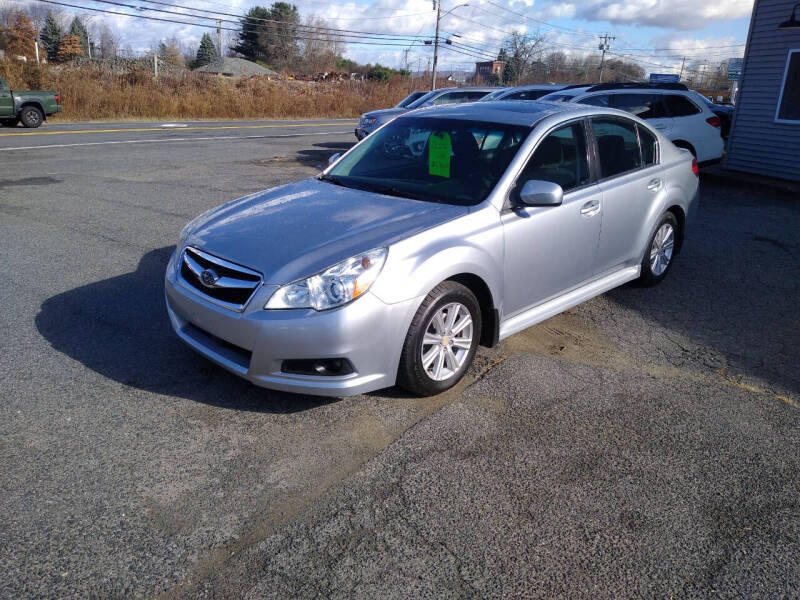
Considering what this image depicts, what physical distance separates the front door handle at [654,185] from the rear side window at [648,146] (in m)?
0.16

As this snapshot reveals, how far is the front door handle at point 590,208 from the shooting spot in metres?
4.80

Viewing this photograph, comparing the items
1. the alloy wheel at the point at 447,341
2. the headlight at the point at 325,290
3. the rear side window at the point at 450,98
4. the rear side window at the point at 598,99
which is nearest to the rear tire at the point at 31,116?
the rear side window at the point at 450,98

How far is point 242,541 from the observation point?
2.80 metres

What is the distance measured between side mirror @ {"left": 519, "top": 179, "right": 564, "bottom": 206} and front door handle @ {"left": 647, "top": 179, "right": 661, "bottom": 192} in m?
1.77

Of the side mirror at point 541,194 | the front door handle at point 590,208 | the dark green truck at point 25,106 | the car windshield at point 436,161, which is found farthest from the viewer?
the dark green truck at point 25,106

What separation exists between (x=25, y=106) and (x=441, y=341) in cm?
2262

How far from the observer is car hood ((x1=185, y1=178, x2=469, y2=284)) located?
3.63 metres

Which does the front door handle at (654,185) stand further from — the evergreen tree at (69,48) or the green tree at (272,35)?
the evergreen tree at (69,48)

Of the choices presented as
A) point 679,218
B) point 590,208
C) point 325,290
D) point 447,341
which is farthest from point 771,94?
point 325,290

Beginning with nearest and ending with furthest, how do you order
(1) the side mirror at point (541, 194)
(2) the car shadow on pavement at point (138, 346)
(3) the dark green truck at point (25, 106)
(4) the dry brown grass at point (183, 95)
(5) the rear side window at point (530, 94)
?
(2) the car shadow on pavement at point (138, 346) < (1) the side mirror at point (541, 194) < (5) the rear side window at point (530, 94) < (3) the dark green truck at point (25, 106) < (4) the dry brown grass at point (183, 95)

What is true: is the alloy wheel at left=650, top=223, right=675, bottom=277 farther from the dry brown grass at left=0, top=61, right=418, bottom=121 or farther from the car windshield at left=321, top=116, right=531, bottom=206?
the dry brown grass at left=0, top=61, right=418, bottom=121

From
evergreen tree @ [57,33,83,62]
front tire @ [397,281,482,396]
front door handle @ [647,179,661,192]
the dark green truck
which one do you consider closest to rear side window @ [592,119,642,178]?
front door handle @ [647,179,661,192]

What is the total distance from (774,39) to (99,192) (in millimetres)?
12643

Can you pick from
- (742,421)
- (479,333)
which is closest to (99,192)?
(479,333)
